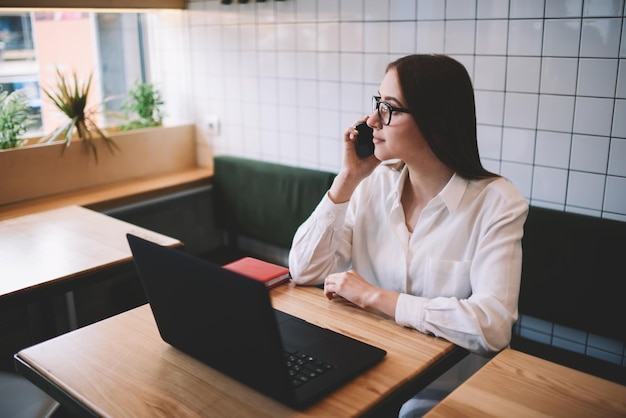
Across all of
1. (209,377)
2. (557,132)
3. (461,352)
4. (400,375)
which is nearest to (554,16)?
(557,132)

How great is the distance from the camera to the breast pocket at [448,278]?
5.13 ft

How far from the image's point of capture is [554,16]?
2.10m

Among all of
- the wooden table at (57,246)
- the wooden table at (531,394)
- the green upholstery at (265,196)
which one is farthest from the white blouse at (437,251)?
the green upholstery at (265,196)

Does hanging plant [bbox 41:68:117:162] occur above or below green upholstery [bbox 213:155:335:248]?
above

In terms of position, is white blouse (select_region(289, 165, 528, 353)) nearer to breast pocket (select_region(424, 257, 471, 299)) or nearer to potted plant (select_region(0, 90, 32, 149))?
breast pocket (select_region(424, 257, 471, 299))

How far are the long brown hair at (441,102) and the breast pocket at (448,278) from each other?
25 centimetres

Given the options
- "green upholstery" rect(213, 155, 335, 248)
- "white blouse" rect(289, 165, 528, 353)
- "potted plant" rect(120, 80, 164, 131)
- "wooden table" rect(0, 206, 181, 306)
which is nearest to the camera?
"white blouse" rect(289, 165, 528, 353)

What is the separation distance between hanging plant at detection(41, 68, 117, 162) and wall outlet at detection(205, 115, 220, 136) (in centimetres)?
60

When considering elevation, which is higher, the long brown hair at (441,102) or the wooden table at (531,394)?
the long brown hair at (441,102)

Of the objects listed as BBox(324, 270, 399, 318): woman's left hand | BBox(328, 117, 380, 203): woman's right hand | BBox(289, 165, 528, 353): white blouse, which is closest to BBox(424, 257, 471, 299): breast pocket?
BBox(289, 165, 528, 353): white blouse

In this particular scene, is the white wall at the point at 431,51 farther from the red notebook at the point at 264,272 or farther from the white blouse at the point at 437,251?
the red notebook at the point at 264,272

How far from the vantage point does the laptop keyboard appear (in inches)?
45.9

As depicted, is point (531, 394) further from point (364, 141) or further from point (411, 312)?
point (364, 141)

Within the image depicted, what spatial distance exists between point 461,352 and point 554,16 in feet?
4.33
